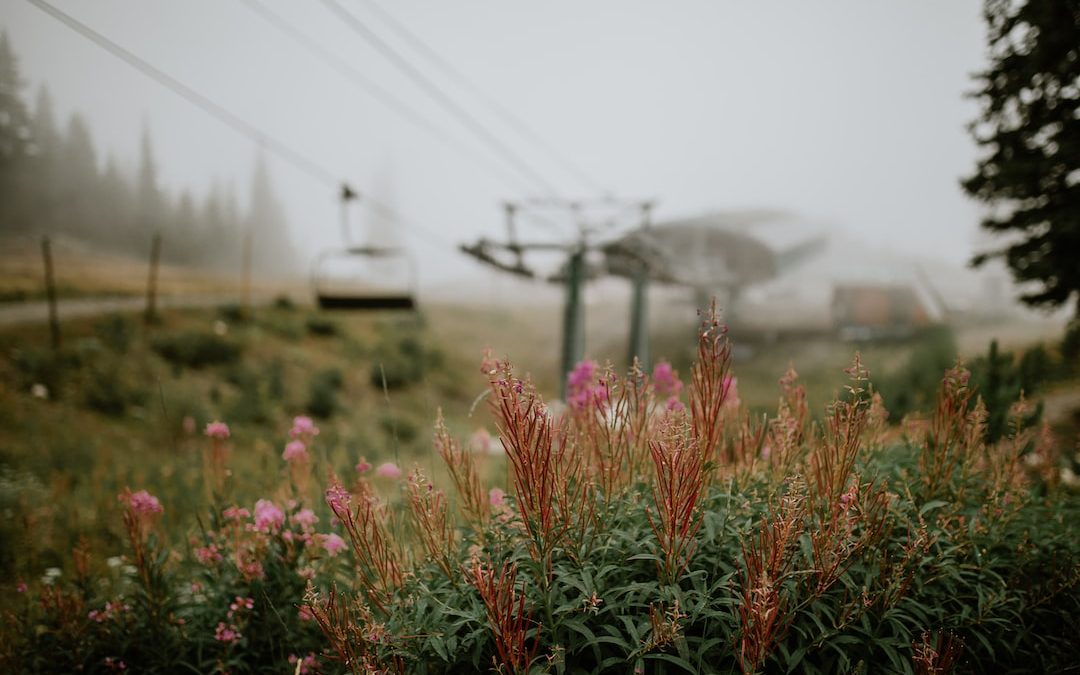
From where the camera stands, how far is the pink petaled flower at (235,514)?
9.43 ft

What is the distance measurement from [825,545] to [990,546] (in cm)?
111

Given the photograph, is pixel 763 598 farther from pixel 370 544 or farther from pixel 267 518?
pixel 267 518

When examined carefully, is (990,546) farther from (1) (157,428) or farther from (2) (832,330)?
(2) (832,330)

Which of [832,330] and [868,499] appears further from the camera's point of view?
[832,330]

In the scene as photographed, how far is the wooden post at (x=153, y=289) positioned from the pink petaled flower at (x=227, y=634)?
17.8 m

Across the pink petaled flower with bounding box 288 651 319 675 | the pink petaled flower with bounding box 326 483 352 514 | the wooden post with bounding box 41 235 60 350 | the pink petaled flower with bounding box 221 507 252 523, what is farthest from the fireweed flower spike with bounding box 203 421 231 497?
the wooden post with bounding box 41 235 60 350

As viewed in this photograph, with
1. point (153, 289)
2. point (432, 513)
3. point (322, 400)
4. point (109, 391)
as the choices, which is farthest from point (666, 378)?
point (153, 289)

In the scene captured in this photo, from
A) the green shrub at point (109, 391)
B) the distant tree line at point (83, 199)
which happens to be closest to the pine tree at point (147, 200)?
the distant tree line at point (83, 199)

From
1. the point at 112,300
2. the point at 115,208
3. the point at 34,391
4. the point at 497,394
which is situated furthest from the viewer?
the point at 115,208

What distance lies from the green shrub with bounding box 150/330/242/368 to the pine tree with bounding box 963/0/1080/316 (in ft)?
59.8

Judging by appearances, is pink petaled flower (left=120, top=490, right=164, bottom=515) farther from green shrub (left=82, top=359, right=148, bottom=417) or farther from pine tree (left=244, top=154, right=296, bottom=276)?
pine tree (left=244, top=154, right=296, bottom=276)

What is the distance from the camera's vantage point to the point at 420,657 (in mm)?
1775

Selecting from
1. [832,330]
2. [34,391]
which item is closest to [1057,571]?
[34,391]

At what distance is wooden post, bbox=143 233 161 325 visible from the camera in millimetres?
17214
